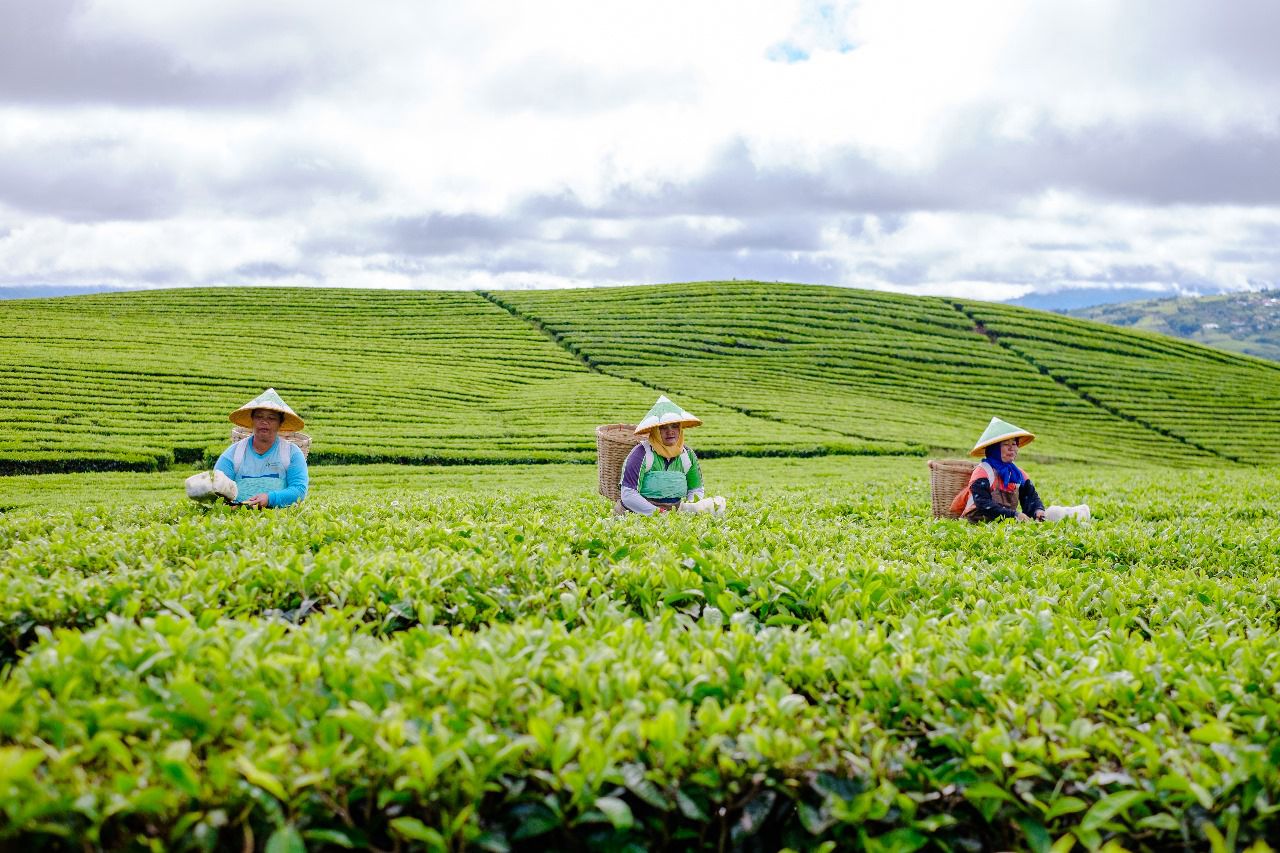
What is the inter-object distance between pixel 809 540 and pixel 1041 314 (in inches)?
2351

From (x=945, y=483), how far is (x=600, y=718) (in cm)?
905

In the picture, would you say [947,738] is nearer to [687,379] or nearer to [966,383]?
[687,379]

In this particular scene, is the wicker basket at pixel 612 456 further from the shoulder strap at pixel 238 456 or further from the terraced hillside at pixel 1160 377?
the terraced hillside at pixel 1160 377

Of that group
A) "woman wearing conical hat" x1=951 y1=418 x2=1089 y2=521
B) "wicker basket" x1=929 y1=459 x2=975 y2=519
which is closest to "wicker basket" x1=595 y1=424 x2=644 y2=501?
"wicker basket" x1=929 y1=459 x2=975 y2=519

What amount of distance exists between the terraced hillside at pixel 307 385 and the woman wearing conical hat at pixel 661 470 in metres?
16.4

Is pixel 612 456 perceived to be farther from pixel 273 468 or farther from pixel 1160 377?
pixel 1160 377

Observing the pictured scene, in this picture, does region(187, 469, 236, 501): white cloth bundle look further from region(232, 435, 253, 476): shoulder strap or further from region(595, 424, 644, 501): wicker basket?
region(595, 424, 644, 501): wicker basket

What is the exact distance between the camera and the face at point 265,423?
938cm

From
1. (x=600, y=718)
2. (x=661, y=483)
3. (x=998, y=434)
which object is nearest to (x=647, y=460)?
(x=661, y=483)

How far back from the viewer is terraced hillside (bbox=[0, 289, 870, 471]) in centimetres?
2520

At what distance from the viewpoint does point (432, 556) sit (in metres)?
5.88

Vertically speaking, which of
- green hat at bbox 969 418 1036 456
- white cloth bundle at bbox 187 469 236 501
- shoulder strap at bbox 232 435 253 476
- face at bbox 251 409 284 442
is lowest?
white cloth bundle at bbox 187 469 236 501

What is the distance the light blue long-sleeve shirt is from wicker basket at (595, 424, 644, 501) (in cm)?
376

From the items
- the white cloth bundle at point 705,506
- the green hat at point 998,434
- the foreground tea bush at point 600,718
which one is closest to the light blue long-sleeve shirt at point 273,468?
the foreground tea bush at point 600,718
